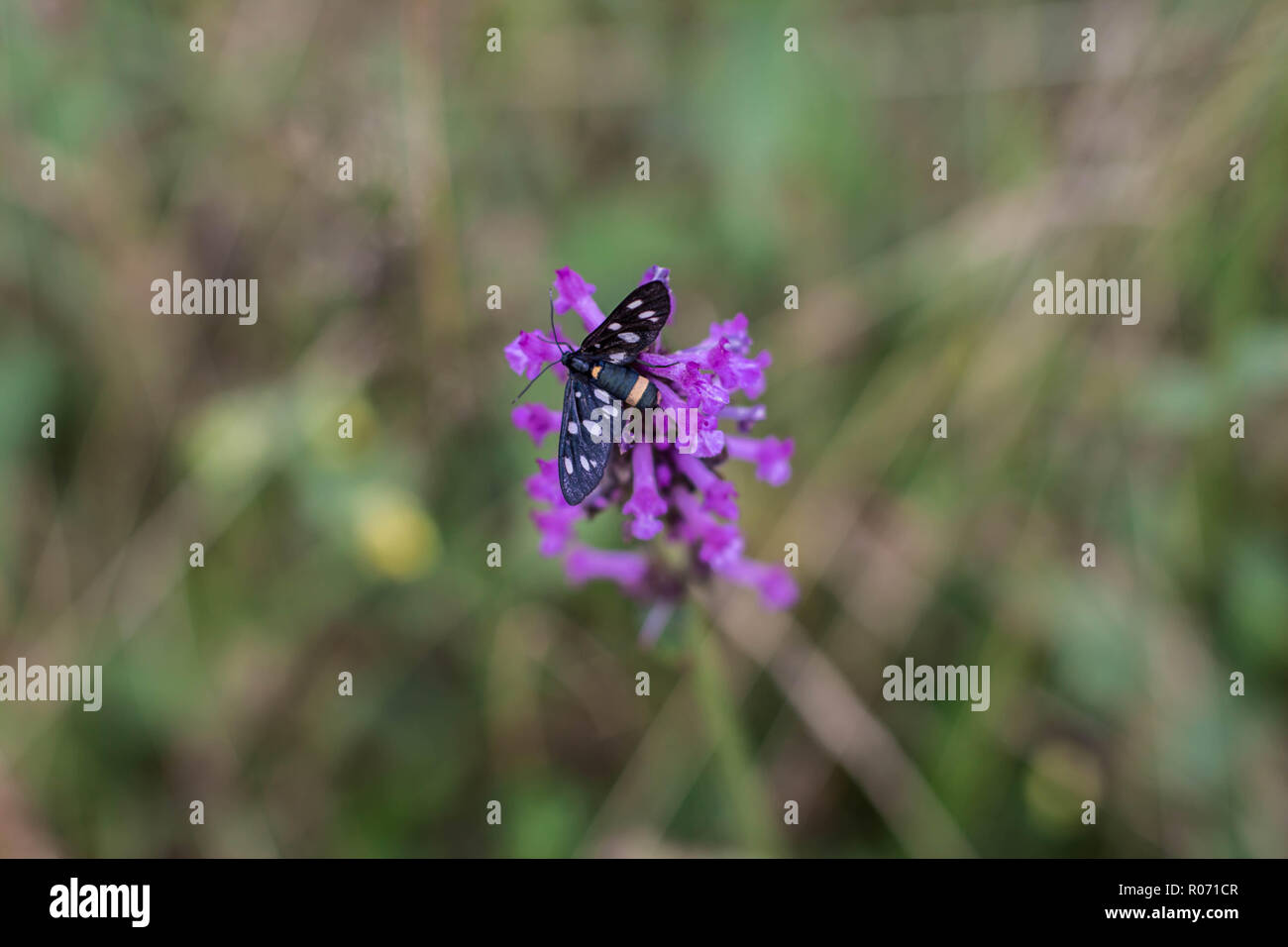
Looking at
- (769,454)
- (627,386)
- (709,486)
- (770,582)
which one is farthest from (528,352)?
(770,582)

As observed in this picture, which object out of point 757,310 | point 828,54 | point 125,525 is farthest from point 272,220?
point 828,54

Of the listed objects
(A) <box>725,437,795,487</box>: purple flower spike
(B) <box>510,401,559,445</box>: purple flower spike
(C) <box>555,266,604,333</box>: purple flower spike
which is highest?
(C) <box>555,266,604,333</box>: purple flower spike

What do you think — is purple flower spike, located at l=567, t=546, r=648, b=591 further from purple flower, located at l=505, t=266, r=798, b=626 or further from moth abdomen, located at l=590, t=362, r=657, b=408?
moth abdomen, located at l=590, t=362, r=657, b=408

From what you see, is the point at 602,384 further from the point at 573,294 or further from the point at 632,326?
the point at 573,294

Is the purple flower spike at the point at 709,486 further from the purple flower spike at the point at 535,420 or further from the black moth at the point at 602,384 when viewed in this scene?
the purple flower spike at the point at 535,420


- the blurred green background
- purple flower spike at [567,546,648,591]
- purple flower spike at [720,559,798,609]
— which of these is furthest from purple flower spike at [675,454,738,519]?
the blurred green background

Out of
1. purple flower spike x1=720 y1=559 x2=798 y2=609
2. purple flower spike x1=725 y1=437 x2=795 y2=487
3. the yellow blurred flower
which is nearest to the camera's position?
purple flower spike x1=725 y1=437 x2=795 y2=487

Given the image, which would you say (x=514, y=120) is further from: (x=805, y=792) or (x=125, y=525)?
(x=805, y=792)
